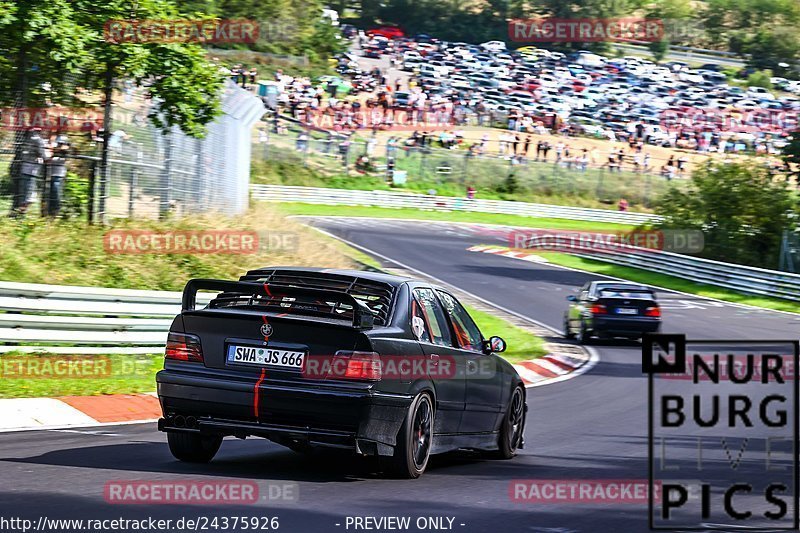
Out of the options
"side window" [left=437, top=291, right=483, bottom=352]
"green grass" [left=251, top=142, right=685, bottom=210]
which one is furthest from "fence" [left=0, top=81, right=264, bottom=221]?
"green grass" [left=251, top=142, right=685, bottom=210]

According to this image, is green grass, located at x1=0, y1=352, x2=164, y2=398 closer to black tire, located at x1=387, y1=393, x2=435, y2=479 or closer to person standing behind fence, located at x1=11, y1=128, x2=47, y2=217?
person standing behind fence, located at x1=11, y1=128, x2=47, y2=217

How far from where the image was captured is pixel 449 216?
54219 mm

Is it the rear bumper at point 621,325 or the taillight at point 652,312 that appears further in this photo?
the taillight at point 652,312

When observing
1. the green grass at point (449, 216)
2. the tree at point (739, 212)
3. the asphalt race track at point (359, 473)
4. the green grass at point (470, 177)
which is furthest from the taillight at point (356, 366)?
the green grass at point (470, 177)

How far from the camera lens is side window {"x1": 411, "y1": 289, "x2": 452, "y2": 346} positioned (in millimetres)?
8580

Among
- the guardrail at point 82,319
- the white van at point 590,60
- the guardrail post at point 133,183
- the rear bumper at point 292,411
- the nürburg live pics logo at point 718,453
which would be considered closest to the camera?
the nürburg live pics logo at point 718,453

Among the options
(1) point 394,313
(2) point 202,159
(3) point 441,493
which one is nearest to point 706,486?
(3) point 441,493

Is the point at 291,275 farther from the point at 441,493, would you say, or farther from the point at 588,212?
the point at 588,212

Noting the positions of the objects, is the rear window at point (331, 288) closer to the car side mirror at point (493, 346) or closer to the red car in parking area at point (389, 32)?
the car side mirror at point (493, 346)

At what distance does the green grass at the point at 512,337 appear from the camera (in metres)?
21.3

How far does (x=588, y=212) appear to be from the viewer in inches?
2291

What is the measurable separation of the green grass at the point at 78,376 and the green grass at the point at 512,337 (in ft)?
26.1

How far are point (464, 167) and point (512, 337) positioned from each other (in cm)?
3503

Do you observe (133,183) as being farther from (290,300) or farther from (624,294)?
(290,300)
